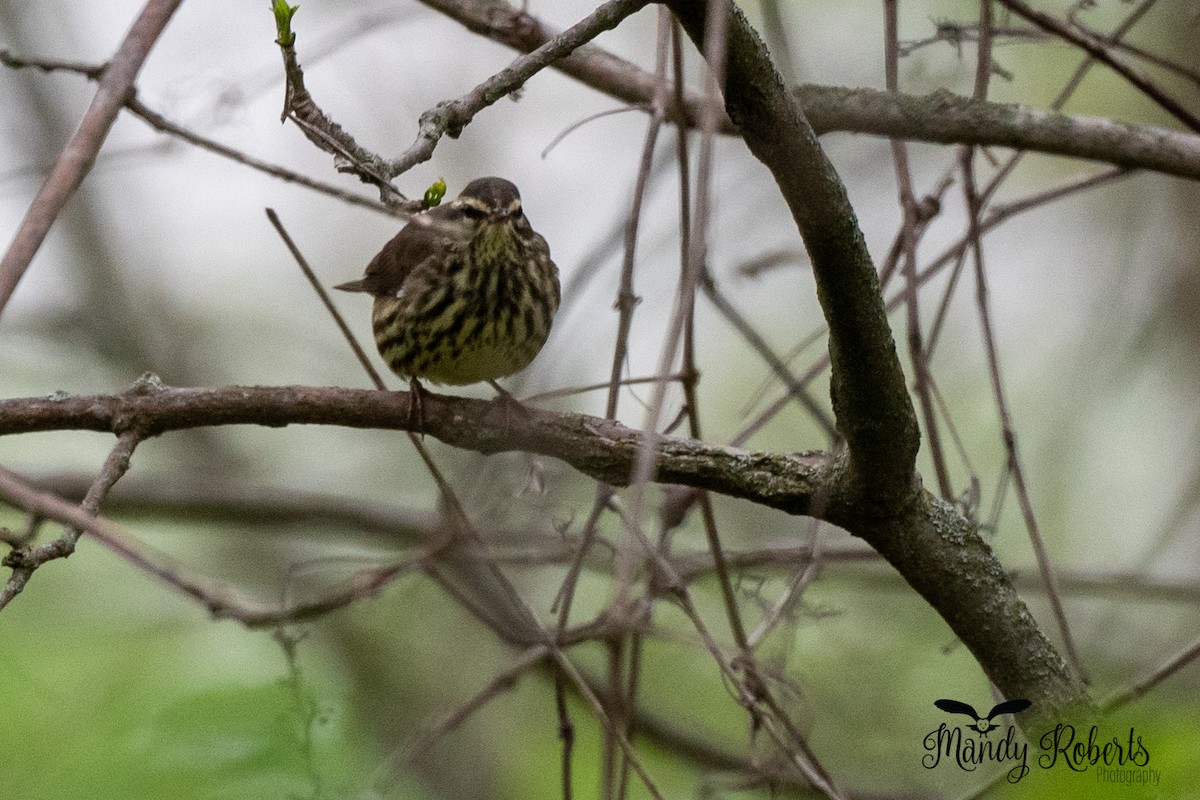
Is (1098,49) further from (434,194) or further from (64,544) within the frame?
(64,544)

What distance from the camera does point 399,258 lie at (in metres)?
4.45

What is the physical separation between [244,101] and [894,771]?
148 inches

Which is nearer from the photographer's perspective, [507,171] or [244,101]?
[244,101]

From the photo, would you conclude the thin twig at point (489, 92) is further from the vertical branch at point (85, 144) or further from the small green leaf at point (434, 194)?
the vertical branch at point (85, 144)

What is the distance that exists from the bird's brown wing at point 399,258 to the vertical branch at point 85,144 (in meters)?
2.16

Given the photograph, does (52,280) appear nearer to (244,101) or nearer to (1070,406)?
(244,101)

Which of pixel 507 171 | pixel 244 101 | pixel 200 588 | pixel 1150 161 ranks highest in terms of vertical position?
pixel 507 171

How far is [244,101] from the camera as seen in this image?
4367 mm

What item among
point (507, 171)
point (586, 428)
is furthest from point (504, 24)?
point (507, 171)

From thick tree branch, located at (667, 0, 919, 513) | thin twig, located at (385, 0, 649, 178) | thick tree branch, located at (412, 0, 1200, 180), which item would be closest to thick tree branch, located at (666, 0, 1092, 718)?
thick tree branch, located at (667, 0, 919, 513)

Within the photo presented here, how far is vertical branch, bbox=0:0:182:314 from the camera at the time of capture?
5.38 feet

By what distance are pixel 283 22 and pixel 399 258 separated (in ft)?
8.21

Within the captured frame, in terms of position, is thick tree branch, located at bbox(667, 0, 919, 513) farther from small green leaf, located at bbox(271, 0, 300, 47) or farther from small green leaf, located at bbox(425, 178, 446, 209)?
small green leaf, located at bbox(271, 0, 300, 47)

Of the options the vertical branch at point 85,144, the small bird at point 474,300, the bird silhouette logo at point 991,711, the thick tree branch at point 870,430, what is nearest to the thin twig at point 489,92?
the thick tree branch at point 870,430
